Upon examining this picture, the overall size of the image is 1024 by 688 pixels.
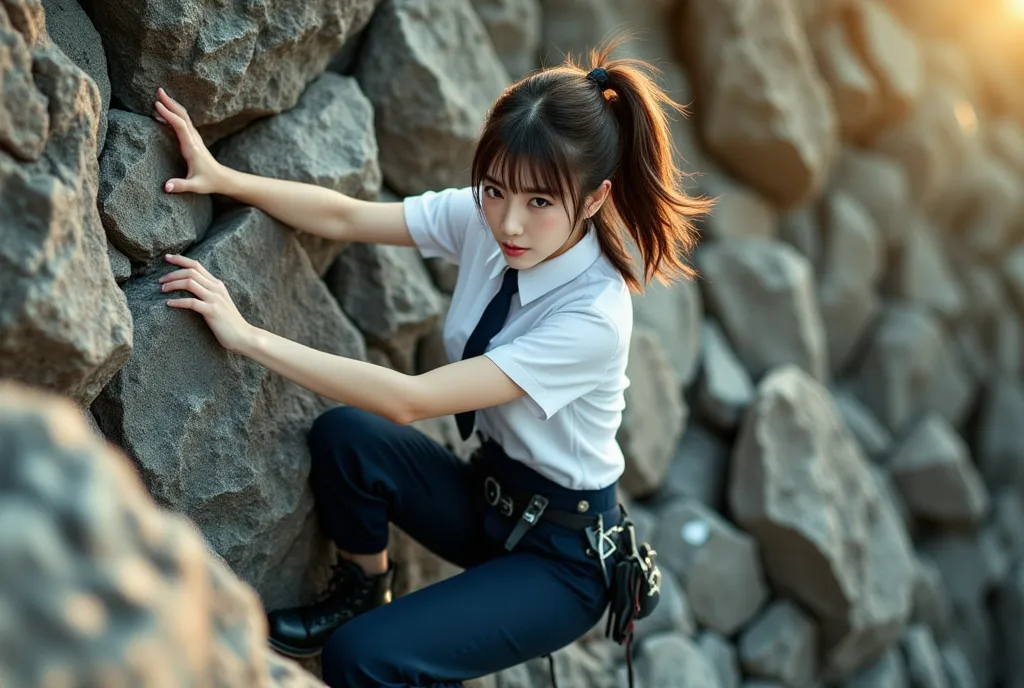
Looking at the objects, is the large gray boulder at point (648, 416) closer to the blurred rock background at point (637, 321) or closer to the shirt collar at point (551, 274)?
the blurred rock background at point (637, 321)

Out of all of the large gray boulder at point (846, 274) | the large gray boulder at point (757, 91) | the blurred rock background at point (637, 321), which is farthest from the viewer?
the large gray boulder at point (846, 274)

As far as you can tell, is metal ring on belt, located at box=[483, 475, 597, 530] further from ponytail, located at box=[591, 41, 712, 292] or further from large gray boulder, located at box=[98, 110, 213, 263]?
large gray boulder, located at box=[98, 110, 213, 263]

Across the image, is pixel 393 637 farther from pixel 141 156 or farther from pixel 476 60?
pixel 476 60

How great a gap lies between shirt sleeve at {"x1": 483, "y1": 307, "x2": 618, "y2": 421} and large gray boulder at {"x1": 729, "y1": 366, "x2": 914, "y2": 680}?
142 cm

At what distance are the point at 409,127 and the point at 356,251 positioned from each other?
31 cm

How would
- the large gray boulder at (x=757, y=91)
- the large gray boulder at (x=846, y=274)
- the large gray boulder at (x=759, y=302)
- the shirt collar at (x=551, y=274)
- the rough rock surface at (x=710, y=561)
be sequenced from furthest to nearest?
the large gray boulder at (x=846, y=274)
the large gray boulder at (x=759, y=302)
the large gray boulder at (x=757, y=91)
the rough rock surface at (x=710, y=561)
the shirt collar at (x=551, y=274)

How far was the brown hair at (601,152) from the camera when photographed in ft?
5.53

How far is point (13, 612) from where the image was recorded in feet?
2.60

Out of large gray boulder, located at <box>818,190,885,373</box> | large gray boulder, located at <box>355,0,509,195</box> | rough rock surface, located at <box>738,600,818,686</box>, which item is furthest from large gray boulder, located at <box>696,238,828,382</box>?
large gray boulder, located at <box>355,0,509,195</box>

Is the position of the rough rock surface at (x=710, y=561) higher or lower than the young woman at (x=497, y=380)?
lower

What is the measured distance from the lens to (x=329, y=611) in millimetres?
1935

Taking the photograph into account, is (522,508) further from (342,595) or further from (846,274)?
(846,274)

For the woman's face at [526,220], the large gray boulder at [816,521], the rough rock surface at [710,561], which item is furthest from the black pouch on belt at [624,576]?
the large gray boulder at [816,521]

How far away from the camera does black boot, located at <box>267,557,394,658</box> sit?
1887 mm
